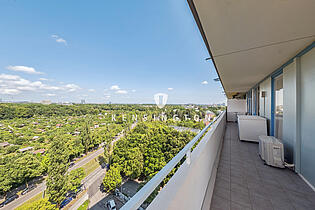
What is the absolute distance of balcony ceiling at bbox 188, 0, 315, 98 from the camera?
0.91 meters

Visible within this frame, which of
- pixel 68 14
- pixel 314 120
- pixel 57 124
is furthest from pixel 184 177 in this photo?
pixel 68 14

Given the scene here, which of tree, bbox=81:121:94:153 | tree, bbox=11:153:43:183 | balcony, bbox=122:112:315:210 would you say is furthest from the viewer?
tree, bbox=81:121:94:153

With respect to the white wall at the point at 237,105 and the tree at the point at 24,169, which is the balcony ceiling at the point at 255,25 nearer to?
Result: the tree at the point at 24,169

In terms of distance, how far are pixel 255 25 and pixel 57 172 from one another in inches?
265

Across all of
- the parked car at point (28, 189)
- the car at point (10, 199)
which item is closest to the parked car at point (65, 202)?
the parked car at point (28, 189)

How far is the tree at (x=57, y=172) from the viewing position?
3.63 metres

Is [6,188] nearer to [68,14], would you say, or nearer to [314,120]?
[314,120]

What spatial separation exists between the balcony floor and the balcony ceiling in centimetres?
187

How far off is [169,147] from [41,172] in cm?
1041

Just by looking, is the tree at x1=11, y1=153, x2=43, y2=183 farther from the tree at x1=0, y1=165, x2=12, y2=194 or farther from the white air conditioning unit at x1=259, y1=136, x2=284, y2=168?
the white air conditioning unit at x1=259, y1=136, x2=284, y2=168

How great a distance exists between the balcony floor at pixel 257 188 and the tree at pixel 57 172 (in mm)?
4781

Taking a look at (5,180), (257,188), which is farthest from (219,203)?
(5,180)

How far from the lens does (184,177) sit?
2.33ft

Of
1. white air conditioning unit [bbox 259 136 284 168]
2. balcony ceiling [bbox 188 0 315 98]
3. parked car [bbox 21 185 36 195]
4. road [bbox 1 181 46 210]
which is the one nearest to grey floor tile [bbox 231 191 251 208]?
white air conditioning unit [bbox 259 136 284 168]
